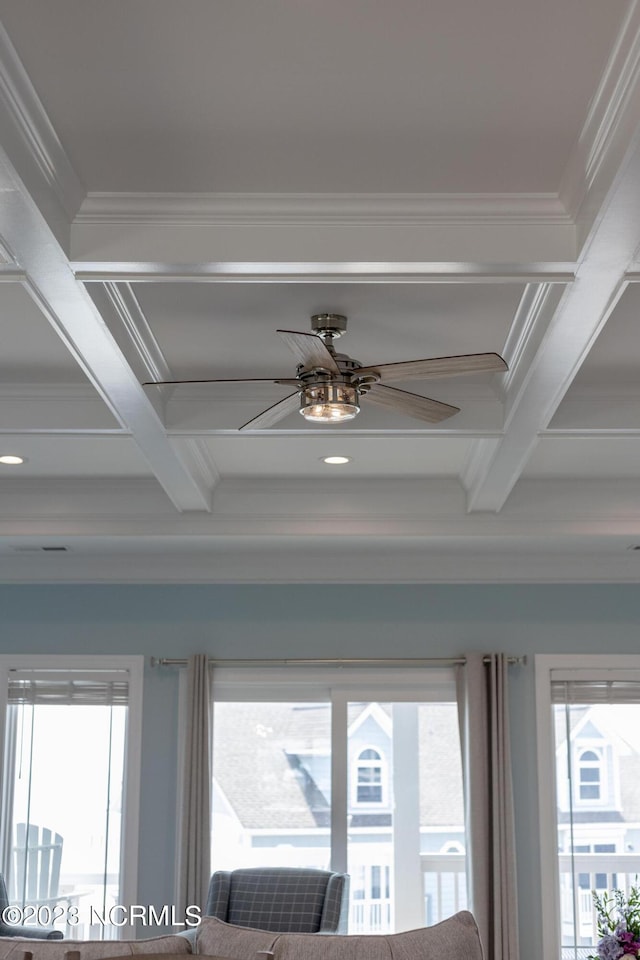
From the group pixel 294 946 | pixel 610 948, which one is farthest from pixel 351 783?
pixel 294 946

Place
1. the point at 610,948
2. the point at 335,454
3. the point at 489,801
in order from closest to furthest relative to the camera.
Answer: the point at 610,948 → the point at 335,454 → the point at 489,801

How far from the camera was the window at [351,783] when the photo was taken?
19.5 feet

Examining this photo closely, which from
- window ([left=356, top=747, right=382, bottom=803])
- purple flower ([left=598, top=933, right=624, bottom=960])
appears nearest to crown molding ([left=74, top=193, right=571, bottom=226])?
purple flower ([left=598, top=933, right=624, bottom=960])

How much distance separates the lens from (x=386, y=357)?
3777mm

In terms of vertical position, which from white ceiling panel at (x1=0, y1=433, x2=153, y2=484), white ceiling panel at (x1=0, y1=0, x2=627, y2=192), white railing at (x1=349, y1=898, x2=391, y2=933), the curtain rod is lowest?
white railing at (x1=349, y1=898, x2=391, y2=933)

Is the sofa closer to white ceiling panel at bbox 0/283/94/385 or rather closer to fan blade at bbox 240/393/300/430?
fan blade at bbox 240/393/300/430

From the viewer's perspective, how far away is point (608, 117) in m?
2.25

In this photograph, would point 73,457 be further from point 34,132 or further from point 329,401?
point 34,132

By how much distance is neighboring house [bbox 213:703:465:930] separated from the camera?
5.96 meters

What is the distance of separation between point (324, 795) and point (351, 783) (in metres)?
0.17

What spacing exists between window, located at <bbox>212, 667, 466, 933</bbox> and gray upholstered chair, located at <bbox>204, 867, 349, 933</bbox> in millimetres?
440

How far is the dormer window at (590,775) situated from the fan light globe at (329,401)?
3.53 meters

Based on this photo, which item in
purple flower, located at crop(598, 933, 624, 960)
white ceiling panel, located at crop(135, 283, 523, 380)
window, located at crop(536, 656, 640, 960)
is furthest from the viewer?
window, located at crop(536, 656, 640, 960)

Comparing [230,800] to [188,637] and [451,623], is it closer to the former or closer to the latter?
[188,637]
